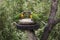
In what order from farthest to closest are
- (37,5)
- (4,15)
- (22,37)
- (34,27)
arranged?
(37,5)
(22,37)
(4,15)
(34,27)

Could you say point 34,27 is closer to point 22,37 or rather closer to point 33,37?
point 33,37

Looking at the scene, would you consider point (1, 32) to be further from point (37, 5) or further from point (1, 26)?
point (37, 5)

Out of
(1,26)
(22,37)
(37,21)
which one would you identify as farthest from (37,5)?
(37,21)

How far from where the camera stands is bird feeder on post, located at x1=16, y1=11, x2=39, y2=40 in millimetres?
3410

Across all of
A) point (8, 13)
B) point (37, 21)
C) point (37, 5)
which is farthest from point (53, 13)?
point (37, 5)

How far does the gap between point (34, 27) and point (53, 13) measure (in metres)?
0.49

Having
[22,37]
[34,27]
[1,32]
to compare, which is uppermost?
[34,27]

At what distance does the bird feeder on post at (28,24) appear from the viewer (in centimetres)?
341

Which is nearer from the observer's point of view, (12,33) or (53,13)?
(53,13)

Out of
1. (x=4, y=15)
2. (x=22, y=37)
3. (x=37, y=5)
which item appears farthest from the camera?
(x=37, y=5)

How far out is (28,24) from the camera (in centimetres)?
344

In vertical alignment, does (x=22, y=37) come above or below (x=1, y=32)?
below

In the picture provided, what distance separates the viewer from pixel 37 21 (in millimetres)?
3602

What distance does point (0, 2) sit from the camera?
14.3 ft
